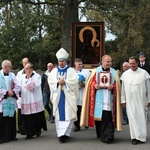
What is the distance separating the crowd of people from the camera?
8.54 metres

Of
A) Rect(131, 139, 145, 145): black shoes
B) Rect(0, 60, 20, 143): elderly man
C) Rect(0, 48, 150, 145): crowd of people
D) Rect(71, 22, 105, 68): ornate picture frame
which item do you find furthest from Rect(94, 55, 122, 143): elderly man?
Rect(71, 22, 105, 68): ornate picture frame

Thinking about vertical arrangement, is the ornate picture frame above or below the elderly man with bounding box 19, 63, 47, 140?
above

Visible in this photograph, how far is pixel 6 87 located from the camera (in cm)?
897

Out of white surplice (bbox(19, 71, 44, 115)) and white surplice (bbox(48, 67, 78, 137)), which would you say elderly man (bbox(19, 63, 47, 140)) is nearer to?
white surplice (bbox(19, 71, 44, 115))

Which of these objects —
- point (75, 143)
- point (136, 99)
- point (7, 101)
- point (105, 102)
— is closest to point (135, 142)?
point (136, 99)

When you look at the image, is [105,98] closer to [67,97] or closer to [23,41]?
[67,97]

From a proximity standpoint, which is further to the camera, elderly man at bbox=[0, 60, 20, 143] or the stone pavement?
elderly man at bbox=[0, 60, 20, 143]

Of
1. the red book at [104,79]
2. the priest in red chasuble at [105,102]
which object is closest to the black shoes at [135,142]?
the priest in red chasuble at [105,102]

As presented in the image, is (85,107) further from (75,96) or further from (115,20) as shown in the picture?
(115,20)

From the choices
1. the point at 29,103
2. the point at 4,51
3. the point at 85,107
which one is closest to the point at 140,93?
the point at 85,107

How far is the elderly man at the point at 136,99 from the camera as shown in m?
8.45

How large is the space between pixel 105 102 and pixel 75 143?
3.71 ft

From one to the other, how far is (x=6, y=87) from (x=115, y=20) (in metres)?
12.5

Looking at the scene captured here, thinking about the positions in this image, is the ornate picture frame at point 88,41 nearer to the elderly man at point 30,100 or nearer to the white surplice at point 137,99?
the elderly man at point 30,100
